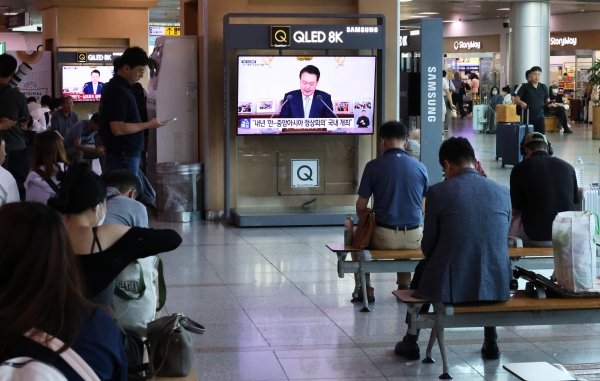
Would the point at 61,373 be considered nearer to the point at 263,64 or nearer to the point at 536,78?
the point at 263,64

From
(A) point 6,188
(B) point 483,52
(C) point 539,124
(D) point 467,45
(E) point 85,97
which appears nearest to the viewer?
(A) point 6,188

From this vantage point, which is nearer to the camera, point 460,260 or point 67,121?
point 460,260

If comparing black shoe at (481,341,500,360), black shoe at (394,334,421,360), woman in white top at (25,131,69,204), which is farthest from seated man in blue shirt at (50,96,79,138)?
black shoe at (481,341,500,360)

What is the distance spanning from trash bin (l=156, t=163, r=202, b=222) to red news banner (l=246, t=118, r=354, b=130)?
107 cm

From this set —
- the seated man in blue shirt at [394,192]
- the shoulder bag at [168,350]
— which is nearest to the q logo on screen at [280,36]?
the seated man in blue shirt at [394,192]

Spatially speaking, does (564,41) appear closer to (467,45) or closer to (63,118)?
(467,45)

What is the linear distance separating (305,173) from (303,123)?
721 mm

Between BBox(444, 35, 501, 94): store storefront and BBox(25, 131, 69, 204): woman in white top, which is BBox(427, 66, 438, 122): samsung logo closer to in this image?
A: BBox(25, 131, 69, 204): woman in white top

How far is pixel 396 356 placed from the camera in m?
5.17

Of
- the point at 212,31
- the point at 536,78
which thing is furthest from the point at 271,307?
the point at 536,78

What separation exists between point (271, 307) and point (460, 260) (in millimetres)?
2061

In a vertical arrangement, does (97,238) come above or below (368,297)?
above

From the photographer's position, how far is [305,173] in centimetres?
1084

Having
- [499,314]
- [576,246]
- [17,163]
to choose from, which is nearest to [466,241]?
[499,314]
